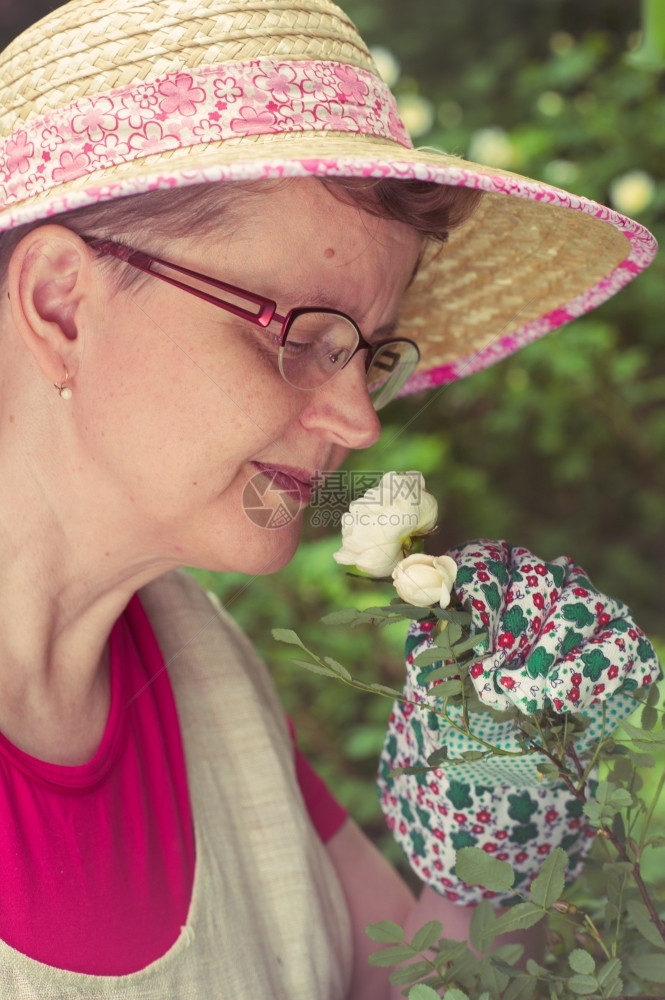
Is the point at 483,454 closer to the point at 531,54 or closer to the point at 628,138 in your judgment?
the point at 628,138

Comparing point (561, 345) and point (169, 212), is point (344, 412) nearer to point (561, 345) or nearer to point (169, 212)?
point (169, 212)

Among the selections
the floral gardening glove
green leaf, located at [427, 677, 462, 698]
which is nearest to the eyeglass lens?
the floral gardening glove

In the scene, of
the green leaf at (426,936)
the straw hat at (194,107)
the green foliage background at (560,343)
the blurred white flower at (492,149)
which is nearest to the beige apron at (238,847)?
the green leaf at (426,936)

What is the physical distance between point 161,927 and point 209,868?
0.10 metres

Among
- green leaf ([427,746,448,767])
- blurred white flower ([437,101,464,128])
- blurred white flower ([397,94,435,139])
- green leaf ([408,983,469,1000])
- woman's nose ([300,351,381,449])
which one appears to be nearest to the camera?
green leaf ([408,983,469,1000])

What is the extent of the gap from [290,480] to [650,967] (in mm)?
542

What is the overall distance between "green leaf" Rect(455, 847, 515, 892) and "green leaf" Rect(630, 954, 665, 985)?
0.12 metres

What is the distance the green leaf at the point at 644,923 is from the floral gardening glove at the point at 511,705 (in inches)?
5.4

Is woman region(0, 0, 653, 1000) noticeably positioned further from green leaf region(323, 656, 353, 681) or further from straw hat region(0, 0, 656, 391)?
green leaf region(323, 656, 353, 681)

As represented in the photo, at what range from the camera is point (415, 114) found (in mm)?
2939

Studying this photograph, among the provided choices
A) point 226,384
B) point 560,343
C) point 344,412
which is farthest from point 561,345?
point 226,384

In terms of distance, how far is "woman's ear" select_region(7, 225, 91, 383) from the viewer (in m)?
0.98

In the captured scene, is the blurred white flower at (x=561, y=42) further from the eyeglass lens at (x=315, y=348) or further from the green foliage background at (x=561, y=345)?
the eyeglass lens at (x=315, y=348)

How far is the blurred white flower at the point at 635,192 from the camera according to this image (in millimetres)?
2801
